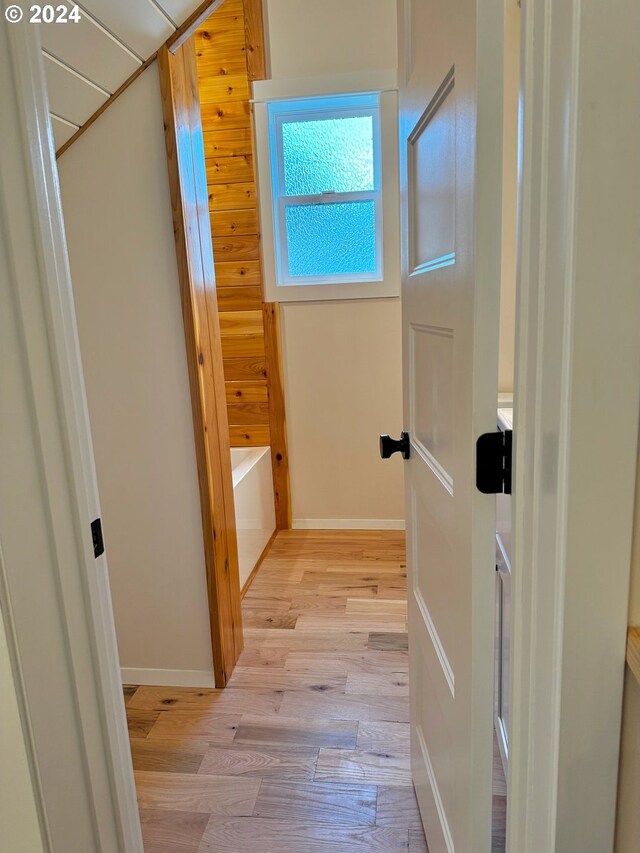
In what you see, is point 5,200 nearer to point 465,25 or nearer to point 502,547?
point 465,25

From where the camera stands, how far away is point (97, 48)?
1.46 meters

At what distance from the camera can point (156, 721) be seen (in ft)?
6.30

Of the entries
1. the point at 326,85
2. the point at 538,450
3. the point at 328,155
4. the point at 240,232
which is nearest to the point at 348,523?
the point at 240,232

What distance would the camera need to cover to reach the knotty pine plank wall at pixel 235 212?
2977mm

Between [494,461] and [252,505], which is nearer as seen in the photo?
[494,461]

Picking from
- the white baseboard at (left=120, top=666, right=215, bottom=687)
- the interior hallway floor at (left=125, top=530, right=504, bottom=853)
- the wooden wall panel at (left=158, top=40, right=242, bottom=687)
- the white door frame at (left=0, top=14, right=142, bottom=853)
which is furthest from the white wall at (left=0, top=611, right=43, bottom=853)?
the white baseboard at (left=120, top=666, right=215, bottom=687)

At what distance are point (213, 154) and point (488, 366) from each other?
2.82 m

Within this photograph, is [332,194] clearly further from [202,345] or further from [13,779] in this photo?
[13,779]

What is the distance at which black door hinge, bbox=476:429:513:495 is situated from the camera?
0.77 meters

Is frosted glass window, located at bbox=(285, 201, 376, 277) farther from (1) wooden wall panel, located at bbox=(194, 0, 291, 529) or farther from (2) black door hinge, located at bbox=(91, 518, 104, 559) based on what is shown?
(2) black door hinge, located at bbox=(91, 518, 104, 559)

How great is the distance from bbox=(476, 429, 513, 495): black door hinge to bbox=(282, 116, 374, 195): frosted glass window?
2.60 meters

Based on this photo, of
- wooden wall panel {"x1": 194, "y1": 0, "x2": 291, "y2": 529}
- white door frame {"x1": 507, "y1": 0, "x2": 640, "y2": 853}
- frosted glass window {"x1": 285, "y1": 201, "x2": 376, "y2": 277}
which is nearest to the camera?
white door frame {"x1": 507, "y1": 0, "x2": 640, "y2": 853}

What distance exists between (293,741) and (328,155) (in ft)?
8.94

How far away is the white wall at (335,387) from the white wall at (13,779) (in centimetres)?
250
